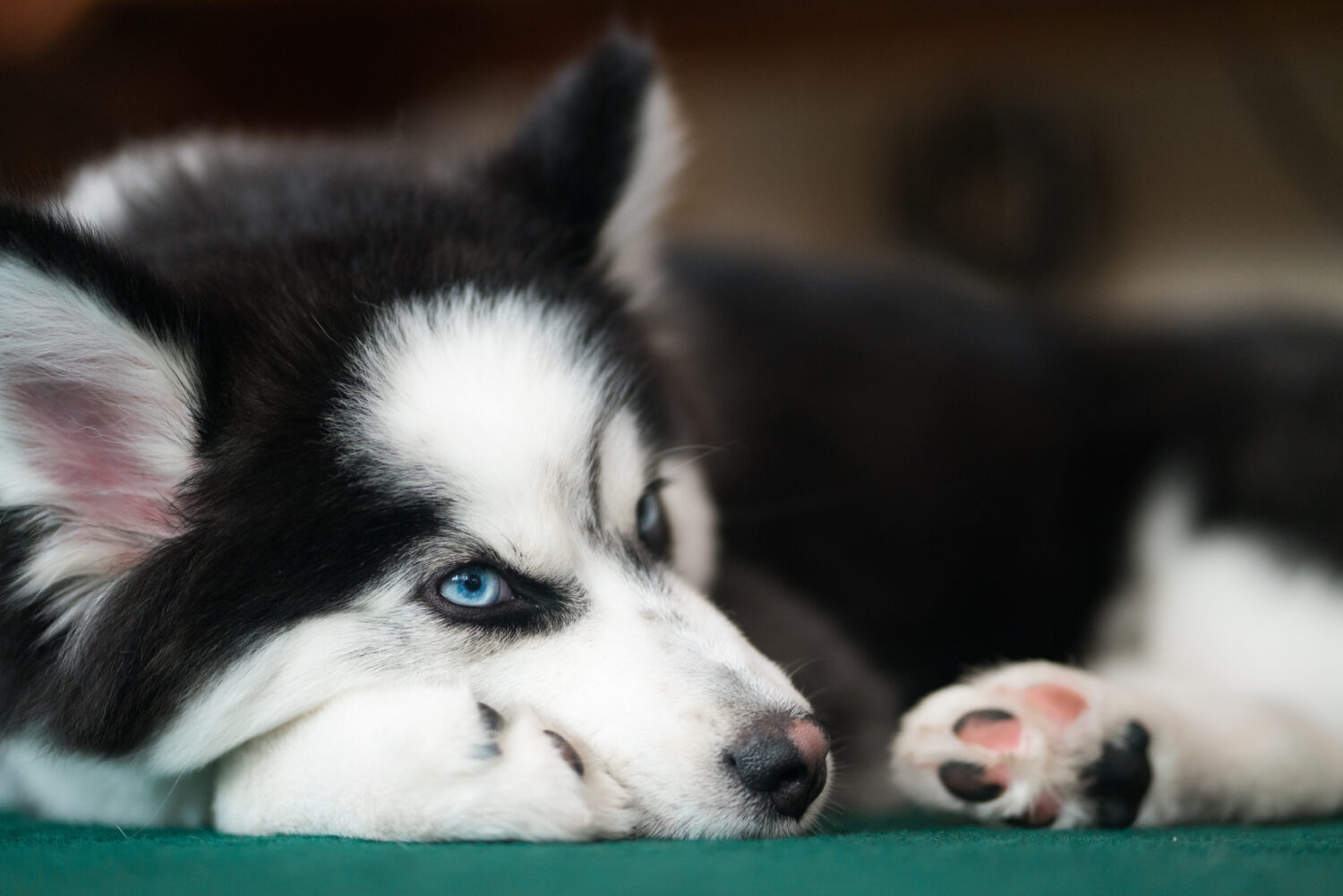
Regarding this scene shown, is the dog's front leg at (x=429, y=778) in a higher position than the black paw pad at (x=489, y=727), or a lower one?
lower

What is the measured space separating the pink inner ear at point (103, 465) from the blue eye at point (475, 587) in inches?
12.2

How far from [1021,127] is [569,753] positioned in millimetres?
4649

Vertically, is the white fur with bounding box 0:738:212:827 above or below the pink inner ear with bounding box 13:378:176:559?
below

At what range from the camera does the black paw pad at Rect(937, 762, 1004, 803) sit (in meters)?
1.33

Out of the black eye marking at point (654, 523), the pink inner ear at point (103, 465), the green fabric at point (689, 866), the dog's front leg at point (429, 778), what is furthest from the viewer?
the black eye marking at point (654, 523)

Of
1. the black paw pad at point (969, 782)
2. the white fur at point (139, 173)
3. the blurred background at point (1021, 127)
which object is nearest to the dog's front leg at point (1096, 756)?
the black paw pad at point (969, 782)

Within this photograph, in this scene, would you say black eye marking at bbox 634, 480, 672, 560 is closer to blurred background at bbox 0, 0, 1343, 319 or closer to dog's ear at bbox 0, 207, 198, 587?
dog's ear at bbox 0, 207, 198, 587

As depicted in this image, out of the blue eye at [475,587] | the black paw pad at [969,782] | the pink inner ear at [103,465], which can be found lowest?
the black paw pad at [969,782]

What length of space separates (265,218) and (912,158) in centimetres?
420

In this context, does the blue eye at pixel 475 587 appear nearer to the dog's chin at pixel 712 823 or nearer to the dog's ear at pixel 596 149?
the dog's chin at pixel 712 823

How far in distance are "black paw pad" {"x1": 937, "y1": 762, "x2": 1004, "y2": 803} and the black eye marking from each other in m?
0.45

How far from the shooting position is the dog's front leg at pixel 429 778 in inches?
→ 44.1

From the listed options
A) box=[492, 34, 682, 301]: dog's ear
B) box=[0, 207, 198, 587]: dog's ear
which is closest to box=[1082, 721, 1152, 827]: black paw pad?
box=[492, 34, 682, 301]: dog's ear

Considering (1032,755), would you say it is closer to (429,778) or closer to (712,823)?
(712,823)
